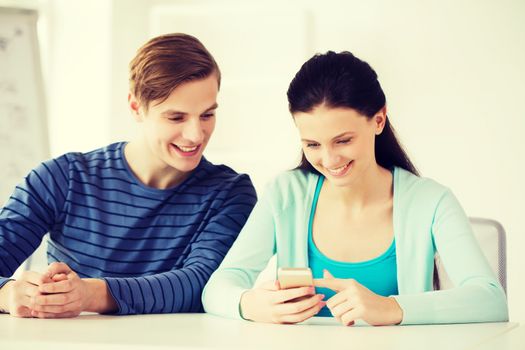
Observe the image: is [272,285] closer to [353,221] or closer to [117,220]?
[353,221]

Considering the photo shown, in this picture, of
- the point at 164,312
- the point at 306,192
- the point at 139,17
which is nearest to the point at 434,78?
the point at 139,17

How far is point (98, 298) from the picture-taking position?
4.96ft

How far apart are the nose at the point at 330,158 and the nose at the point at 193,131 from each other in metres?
0.33

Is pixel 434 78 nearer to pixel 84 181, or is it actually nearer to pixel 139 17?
pixel 139 17

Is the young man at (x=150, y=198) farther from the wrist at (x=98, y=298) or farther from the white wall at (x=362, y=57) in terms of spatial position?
the white wall at (x=362, y=57)

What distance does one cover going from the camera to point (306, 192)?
1.85 metres

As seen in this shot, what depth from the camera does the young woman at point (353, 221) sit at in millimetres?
1520

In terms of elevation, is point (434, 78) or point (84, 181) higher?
point (434, 78)

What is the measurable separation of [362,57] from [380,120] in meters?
2.36

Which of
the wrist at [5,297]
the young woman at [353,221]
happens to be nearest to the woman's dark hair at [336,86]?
the young woman at [353,221]

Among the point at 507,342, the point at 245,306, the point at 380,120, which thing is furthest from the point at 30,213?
the point at 507,342

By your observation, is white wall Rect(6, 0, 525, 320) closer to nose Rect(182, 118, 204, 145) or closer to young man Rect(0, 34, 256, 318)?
young man Rect(0, 34, 256, 318)

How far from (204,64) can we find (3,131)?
93.2 inches

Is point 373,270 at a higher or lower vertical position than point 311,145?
lower
